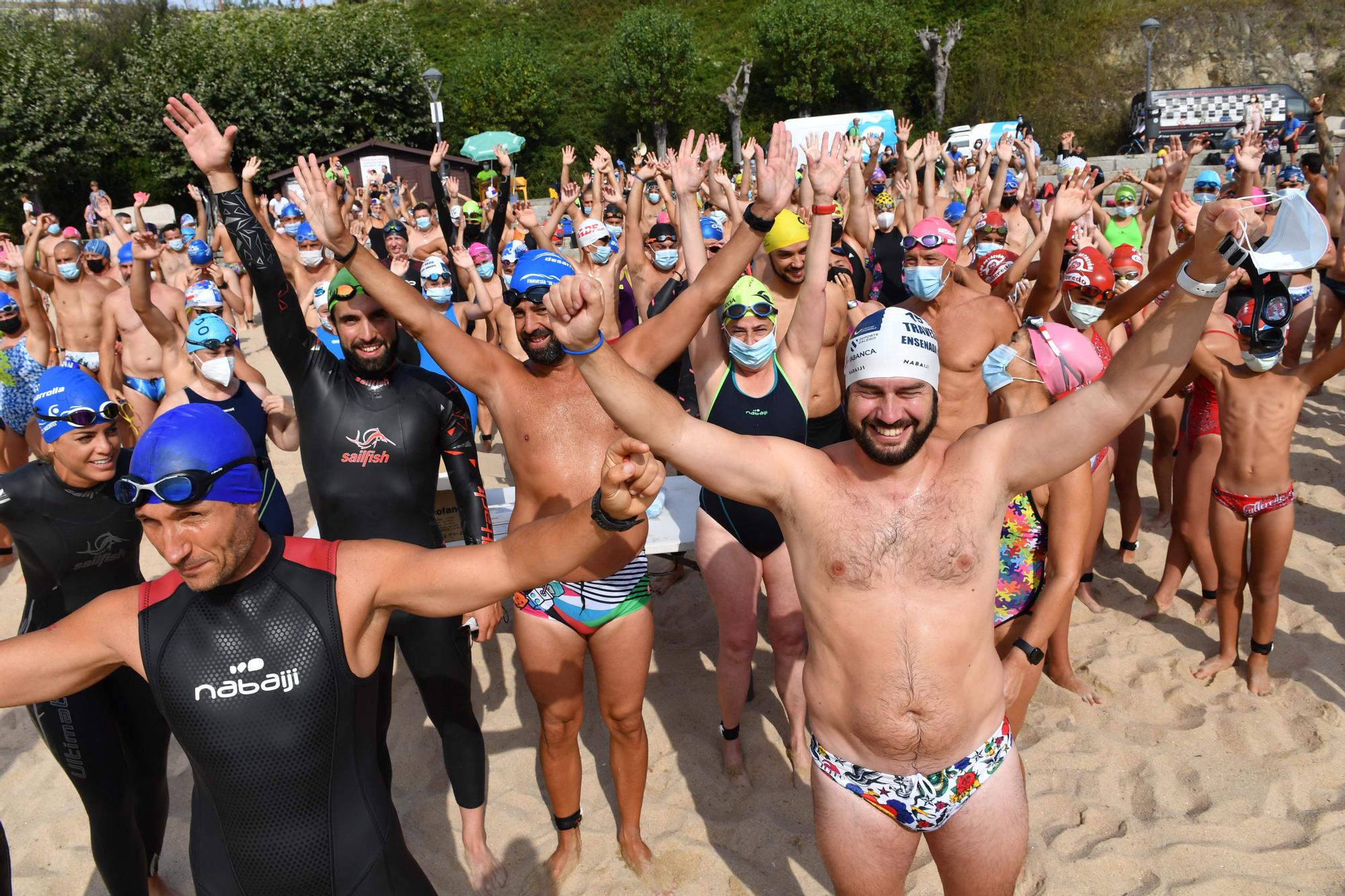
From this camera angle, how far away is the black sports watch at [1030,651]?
3.28 m

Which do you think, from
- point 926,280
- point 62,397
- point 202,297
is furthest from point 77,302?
point 926,280

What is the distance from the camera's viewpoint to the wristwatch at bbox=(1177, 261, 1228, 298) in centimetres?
210

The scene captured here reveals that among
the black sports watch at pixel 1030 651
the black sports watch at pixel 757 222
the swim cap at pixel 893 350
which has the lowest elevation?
the black sports watch at pixel 1030 651

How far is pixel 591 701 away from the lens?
5273 mm

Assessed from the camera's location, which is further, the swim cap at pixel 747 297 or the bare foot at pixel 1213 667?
the bare foot at pixel 1213 667

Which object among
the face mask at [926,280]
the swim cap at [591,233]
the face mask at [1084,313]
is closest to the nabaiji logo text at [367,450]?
the face mask at [926,280]

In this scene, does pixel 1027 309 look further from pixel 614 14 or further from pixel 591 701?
pixel 614 14

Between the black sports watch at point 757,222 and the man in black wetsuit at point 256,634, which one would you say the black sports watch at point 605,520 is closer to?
the man in black wetsuit at point 256,634

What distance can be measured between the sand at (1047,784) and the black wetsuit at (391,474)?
83 centimetres

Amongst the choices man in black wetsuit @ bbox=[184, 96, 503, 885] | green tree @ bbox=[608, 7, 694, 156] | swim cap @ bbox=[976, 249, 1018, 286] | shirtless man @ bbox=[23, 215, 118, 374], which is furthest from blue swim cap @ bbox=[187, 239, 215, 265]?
green tree @ bbox=[608, 7, 694, 156]

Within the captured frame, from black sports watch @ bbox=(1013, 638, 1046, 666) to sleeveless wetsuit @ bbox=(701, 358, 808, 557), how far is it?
1.11 metres

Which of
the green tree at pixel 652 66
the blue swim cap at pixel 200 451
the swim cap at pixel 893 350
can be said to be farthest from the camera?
the green tree at pixel 652 66

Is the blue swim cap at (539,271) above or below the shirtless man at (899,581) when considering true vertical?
above

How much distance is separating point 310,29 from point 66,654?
136 feet
